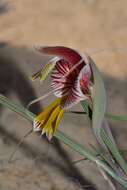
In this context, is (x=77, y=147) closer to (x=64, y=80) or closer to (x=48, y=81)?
(x=64, y=80)

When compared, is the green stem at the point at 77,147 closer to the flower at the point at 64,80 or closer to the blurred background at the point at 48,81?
the flower at the point at 64,80

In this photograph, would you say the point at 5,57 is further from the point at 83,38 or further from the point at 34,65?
the point at 83,38

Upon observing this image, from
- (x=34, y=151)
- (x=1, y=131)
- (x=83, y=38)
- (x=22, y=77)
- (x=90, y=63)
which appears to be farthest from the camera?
(x=83, y=38)

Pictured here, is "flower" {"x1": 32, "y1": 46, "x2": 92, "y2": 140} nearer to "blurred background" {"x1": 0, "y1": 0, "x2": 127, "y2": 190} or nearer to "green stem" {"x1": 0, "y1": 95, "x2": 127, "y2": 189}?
"green stem" {"x1": 0, "y1": 95, "x2": 127, "y2": 189}

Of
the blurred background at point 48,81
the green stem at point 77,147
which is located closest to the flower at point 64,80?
the green stem at point 77,147

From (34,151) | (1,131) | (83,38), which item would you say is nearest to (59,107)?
(34,151)

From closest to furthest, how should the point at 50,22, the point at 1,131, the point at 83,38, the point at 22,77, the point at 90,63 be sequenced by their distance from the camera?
1. the point at 90,63
2. the point at 1,131
3. the point at 22,77
4. the point at 83,38
5. the point at 50,22
